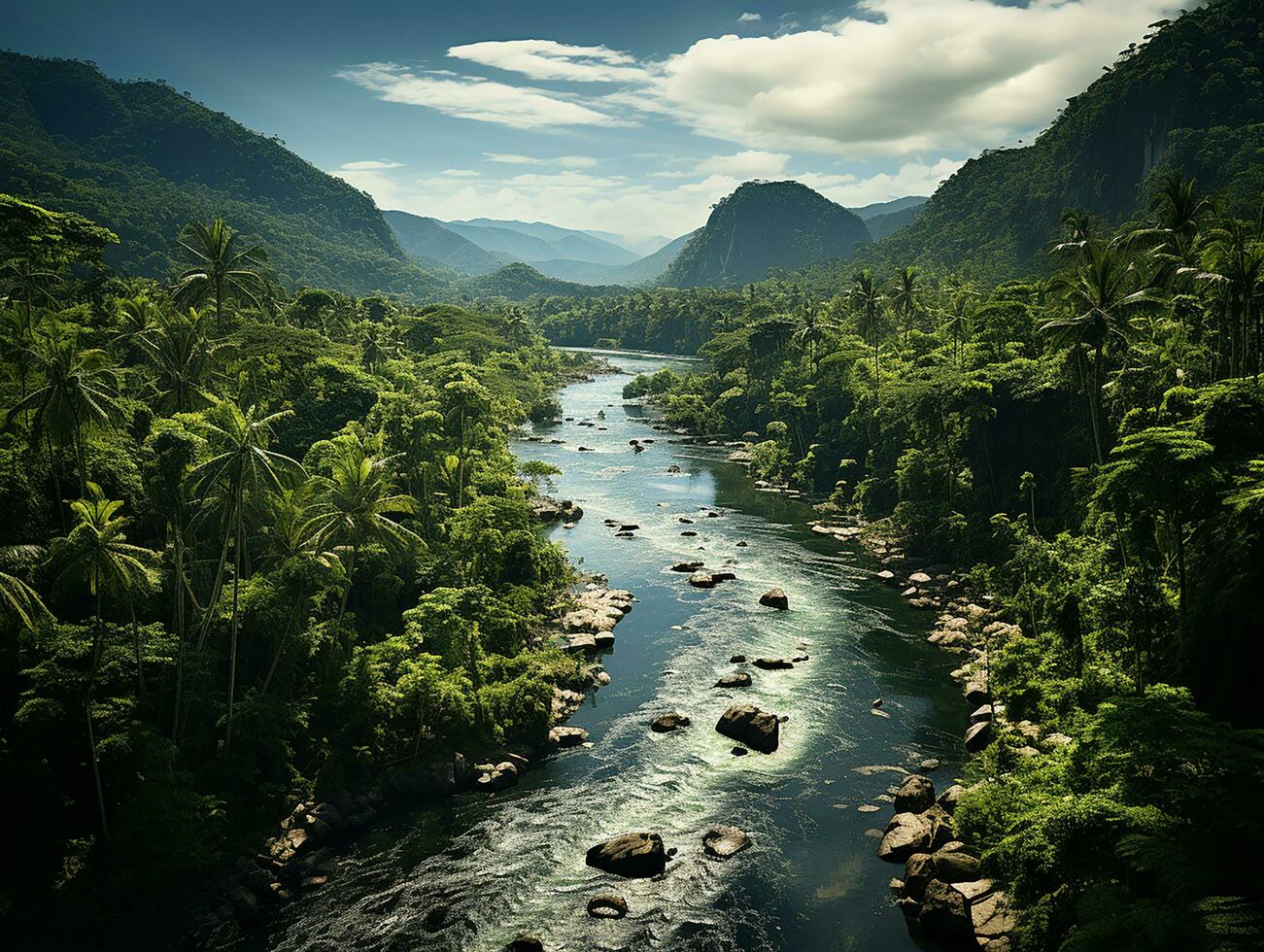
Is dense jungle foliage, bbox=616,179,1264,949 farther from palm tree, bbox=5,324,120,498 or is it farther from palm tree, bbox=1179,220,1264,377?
palm tree, bbox=5,324,120,498

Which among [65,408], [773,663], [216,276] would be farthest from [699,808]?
[216,276]

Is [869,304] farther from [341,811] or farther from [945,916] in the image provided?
[341,811]

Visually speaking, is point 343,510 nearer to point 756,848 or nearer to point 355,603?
point 355,603

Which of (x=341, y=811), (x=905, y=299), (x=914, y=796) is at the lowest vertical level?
(x=341, y=811)

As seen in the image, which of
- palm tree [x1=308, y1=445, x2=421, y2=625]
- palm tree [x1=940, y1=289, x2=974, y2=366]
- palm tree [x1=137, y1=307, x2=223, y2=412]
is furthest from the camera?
palm tree [x1=940, y1=289, x2=974, y2=366]

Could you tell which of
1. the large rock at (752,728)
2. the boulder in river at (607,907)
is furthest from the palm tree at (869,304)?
the boulder in river at (607,907)

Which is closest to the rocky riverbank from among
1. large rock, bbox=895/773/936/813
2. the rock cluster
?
large rock, bbox=895/773/936/813
